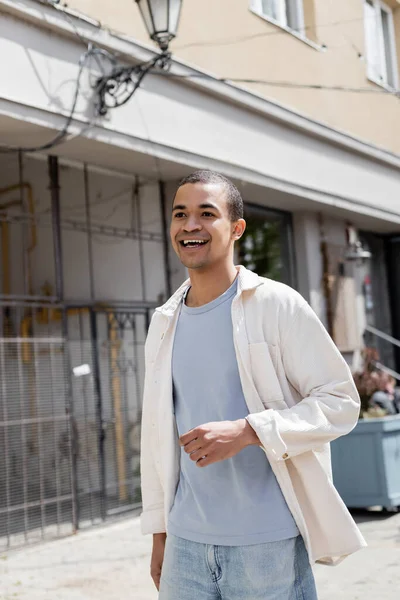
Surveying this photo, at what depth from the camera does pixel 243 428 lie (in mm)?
2258

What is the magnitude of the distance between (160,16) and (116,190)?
94.7 inches

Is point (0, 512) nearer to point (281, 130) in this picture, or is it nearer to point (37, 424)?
point (37, 424)

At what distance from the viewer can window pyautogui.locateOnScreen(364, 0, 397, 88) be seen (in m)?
13.0

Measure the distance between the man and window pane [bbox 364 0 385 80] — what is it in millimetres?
11052

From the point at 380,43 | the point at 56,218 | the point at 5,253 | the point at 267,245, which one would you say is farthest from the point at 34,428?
the point at 380,43

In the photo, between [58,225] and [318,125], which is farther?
[318,125]

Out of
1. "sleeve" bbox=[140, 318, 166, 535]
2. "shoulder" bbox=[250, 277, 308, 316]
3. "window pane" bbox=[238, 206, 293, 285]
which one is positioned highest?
"window pane" bbox=[238, 206, 293, 285]

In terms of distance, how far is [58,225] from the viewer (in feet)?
27.1

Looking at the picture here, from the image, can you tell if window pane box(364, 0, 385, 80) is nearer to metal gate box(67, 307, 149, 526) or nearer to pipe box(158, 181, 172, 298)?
pipe box(158, 181, 172, 298)

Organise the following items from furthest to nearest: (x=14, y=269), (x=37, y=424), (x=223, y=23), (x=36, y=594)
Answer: (x=223, y=23) < (x=14, y=269) < (x=37, y=424) < (x=36, y=594)

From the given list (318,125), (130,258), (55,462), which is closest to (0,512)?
(55,462)

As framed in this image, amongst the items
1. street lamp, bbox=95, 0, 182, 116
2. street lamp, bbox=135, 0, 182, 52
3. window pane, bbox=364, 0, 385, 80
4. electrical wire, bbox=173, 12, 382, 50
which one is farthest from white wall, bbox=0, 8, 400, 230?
window pane, bbox=364, 0, 385, 80

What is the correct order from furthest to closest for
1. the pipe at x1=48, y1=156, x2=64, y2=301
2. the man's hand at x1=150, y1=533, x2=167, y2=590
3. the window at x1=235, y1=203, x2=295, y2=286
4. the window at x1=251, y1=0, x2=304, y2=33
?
the window at x1=235, y1=203, x2=295, y2=286
the window at x1=251, y1=0, x2=304, y2=33
the pipe at x1=48, y1=156, x2=64, y2=301
the man's hand at x1=150, y1=533, x2=167, y2=590

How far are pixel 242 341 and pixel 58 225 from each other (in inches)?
238
